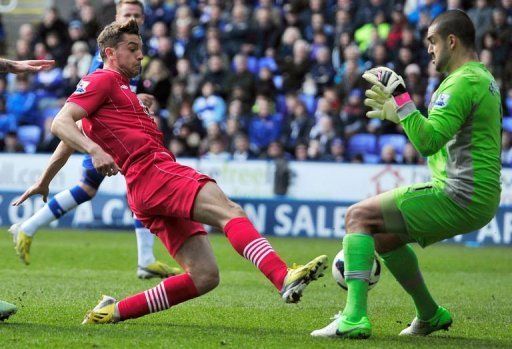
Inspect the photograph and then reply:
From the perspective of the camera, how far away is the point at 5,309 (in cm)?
714

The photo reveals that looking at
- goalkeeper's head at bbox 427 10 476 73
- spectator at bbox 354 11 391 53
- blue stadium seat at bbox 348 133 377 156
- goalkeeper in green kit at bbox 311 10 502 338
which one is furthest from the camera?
spectator at bbox 354 11 391 53

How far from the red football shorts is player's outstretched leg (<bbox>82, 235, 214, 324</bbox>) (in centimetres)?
9

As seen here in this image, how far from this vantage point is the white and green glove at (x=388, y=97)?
6488 millimetres

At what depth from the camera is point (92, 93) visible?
6.93m

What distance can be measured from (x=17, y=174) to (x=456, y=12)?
13.8 m

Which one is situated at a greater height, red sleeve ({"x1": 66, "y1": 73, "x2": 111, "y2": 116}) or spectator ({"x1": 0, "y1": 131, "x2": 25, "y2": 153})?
red sleeve ({"x1": 66, "y1": 73, "x2": 111, "y2": 116})

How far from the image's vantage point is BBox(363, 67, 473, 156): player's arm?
20.9 ft

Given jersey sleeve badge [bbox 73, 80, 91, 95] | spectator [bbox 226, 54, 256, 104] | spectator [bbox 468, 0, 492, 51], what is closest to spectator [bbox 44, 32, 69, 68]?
spectator [bbox 226, 54, 256, 104]

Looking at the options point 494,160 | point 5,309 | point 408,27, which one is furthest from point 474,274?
point 408,27

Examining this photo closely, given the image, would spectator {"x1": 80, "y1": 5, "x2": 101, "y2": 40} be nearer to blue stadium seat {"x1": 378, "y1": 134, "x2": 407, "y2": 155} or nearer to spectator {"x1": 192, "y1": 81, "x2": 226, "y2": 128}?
spectator {"x1": 192, "y1": 81, "x2": 226, "y2": 128}

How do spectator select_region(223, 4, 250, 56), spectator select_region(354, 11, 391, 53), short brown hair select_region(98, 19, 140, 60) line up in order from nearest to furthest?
1. short brown hair select_region(98, 19, 140, 60)
2. spectator select_region(354, 11, 391, 53)
3. spectator select_region(223, 4, 250, 56)

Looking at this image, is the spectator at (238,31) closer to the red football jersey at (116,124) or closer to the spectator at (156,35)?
the spectator at (156,35)

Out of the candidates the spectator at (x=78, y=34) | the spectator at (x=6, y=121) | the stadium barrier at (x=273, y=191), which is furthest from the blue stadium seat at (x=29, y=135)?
the spectator at (x=78, y=34)

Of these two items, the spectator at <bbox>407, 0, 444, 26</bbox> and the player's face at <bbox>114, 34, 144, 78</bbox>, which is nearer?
the player's face at <bbox>114, 34, 144, 78</bbox>
